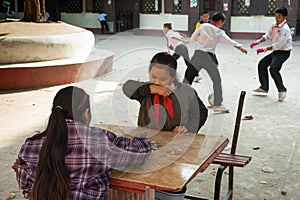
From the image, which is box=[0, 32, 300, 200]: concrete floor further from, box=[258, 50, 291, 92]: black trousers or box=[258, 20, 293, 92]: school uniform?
box=[258, 20, 293, 92]: school uniform

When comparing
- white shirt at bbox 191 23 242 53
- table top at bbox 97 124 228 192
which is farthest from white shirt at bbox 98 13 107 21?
table top at bbox 97 124 228 192

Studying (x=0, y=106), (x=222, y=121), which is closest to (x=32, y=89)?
(x=0, y=106)

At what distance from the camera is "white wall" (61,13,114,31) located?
21.8 metres


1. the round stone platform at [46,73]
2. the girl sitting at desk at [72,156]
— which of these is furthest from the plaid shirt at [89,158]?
the round stone platform at [46,73]

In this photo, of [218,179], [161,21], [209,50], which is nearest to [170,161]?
[218,179]

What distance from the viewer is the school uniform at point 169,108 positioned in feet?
9.53

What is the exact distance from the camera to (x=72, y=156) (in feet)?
6.75

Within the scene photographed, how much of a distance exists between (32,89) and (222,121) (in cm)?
372

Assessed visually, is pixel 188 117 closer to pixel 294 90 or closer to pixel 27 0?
pixel 294 90

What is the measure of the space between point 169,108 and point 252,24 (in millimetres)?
16494

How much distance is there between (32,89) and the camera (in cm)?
807

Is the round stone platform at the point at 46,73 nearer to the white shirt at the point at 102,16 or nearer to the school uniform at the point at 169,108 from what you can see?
the school uniform at the point at 169,108

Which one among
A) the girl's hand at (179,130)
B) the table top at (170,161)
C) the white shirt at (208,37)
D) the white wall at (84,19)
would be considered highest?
the white wall at (84,19)

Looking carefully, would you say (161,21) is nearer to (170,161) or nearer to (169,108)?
(169,108)
